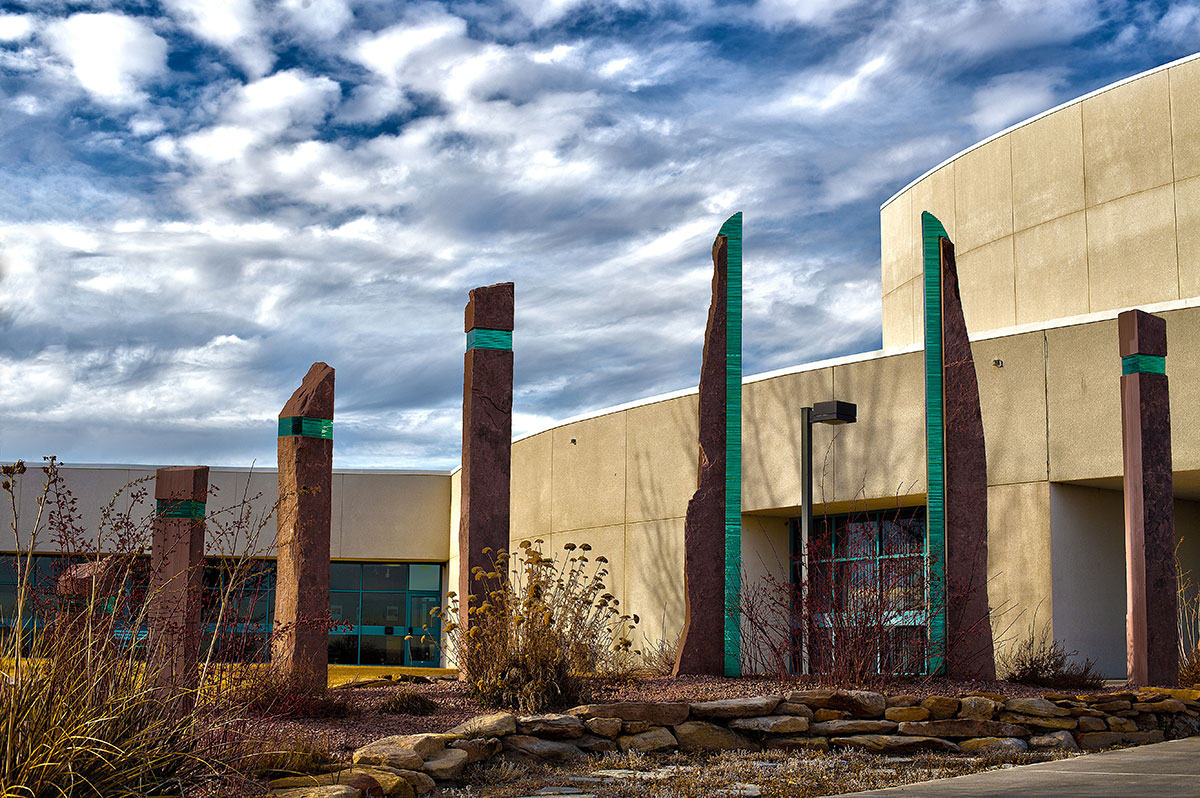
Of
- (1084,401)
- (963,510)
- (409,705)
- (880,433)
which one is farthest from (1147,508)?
(409,705)

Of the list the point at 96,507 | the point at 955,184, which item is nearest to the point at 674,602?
the point at 955,184

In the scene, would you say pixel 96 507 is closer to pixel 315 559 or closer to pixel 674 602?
pixel 674 602

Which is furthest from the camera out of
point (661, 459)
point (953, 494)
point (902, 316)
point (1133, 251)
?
point (902, 316)

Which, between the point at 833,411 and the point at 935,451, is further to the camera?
the point at 833,411

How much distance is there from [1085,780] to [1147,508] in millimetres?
4982

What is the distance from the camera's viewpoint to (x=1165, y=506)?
1110 centimetres

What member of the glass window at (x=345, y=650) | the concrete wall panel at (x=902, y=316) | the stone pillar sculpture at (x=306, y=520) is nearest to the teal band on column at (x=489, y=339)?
the stone pillar sculpture at (x=306, y=520)

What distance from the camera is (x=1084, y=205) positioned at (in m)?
19.8

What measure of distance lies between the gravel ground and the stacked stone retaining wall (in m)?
0.38

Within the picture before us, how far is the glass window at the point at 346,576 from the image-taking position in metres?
27.1

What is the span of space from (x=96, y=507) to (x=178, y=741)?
23512 millimetres

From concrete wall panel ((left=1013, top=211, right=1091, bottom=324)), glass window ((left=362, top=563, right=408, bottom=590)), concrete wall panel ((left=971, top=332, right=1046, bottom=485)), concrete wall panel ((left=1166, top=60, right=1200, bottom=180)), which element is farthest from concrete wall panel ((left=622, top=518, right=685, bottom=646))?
concrete wall panel ((left=1166, top=60, right=1200, bottom=180))

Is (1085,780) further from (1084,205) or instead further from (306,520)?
(1084,205)

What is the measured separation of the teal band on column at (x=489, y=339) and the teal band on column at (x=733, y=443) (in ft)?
6.92
